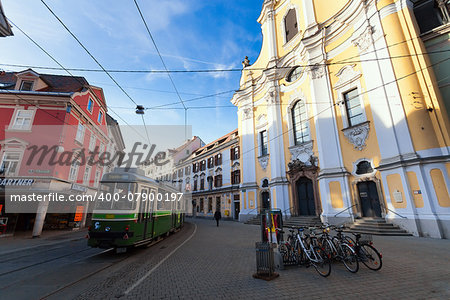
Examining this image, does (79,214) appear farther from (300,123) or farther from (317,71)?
(317,71)

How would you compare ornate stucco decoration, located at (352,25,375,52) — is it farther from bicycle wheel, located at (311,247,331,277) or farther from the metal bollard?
the metal bollard

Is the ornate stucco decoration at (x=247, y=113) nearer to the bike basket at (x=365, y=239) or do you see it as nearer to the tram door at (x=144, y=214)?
the tram door at (x=144, y=214)

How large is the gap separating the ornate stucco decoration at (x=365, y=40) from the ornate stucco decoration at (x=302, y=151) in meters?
7.89

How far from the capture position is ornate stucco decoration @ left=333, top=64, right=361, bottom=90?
15.4 m

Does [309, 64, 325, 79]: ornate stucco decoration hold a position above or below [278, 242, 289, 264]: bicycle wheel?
above

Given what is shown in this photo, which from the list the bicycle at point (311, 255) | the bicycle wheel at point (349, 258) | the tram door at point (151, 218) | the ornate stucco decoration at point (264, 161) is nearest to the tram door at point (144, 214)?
the tram door at point (151, 218)

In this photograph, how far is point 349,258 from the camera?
5156 mm

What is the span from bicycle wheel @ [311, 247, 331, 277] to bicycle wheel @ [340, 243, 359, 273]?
0.55 m

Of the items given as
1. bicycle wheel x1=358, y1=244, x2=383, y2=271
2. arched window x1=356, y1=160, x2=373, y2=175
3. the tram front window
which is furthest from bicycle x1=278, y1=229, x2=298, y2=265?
arched window x1=356, y1=160, x2=373, y2=175

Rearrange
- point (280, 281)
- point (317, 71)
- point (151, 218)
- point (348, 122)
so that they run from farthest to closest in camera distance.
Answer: point (317, 71)
point (348, 122)
point (151, 218)
point (280, 281)

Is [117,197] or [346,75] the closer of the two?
[117,197]

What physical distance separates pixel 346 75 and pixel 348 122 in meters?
3.76

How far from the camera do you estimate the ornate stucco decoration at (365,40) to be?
14227 mm

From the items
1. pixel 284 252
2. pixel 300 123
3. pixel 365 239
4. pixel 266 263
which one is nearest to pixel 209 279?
pixel 266 263
